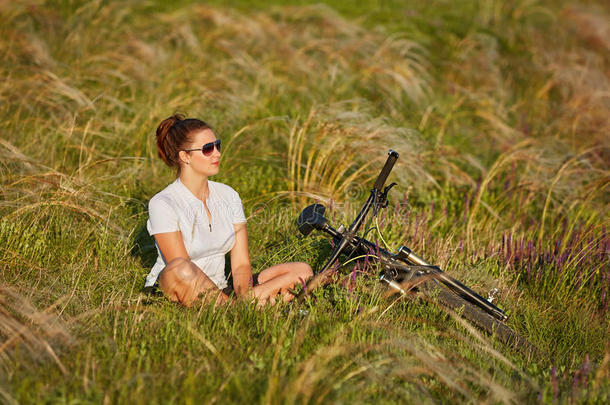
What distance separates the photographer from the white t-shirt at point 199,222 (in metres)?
3.51

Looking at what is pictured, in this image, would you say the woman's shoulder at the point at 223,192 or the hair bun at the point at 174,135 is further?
the woman's shoulder at the point at 223,192

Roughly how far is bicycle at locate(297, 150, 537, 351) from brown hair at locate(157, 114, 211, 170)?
0.95 meters

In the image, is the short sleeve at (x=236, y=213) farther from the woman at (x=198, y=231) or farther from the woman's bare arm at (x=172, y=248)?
the woman's bare arm at (x=172, y=248)

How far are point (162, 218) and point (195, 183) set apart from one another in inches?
14.4

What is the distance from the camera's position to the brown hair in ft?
12.2

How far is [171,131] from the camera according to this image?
3.78 m

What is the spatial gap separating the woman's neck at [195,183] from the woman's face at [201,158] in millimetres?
50

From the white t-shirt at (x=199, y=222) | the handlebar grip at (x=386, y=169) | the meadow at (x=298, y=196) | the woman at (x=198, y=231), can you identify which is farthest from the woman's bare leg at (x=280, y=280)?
the handlebar grip at (x=386, y=169)

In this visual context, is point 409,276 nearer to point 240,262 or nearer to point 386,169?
point 386,169

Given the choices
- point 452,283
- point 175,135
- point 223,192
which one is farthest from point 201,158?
point 452,283

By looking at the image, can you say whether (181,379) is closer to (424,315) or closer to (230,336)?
(230,336)

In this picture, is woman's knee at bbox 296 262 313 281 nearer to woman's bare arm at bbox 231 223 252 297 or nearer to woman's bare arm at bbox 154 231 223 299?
woman's bare arm at bbox 231 223 252 297

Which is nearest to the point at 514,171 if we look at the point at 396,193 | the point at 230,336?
the point at 396,193

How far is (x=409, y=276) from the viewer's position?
3.27 meters
